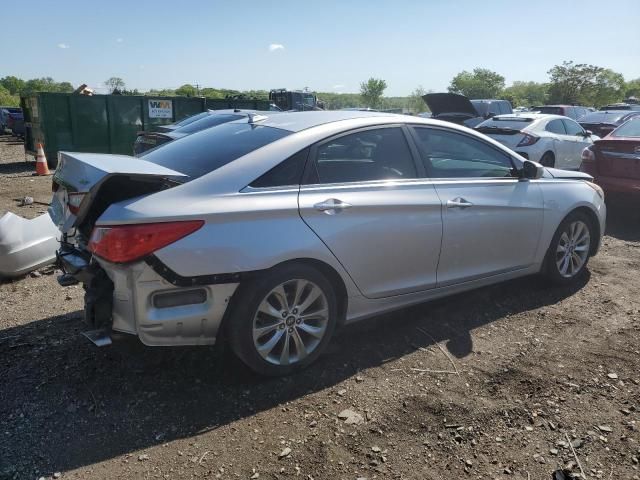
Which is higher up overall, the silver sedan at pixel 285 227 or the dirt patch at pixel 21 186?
the silver sedan at pixel 285 227

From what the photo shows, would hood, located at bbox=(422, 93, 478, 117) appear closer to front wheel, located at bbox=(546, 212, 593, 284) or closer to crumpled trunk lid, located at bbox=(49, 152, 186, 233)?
front wheel, located at bbox=(546, 212, 593, 284)

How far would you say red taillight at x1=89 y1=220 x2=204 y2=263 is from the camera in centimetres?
283

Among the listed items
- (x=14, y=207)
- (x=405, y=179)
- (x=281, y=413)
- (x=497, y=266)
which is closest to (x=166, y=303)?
(x=281, y=413)

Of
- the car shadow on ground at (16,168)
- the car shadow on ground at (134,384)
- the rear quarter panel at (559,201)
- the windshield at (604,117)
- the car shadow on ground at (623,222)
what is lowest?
the car shadow on ground at (16,168)

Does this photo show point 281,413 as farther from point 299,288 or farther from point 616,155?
point 616,155

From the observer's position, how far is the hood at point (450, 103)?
1404cm

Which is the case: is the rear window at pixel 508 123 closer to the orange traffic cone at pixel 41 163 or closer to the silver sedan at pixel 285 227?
the silver sedan at pixel 285 227

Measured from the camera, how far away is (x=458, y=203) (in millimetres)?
3988

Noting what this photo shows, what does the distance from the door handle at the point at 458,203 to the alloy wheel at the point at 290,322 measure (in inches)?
49.0

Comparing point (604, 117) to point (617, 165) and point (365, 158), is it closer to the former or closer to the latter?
point (617, 165)

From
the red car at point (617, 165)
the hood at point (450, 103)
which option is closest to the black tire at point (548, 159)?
the red car at point (617, 165)

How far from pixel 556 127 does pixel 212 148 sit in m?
10.0

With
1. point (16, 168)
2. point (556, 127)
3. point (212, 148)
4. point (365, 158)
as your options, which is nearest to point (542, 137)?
point (556, 127)

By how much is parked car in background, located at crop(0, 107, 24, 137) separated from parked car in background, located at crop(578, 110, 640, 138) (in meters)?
20.2
